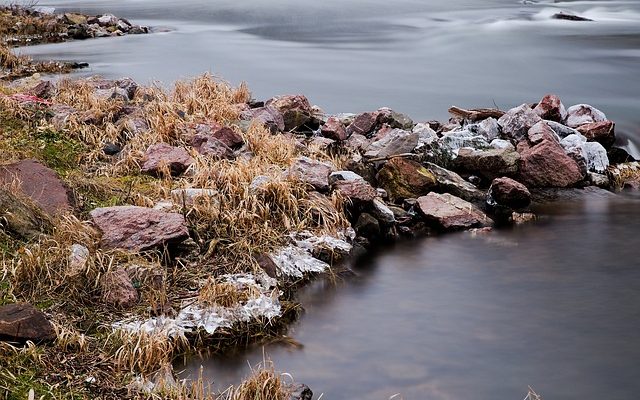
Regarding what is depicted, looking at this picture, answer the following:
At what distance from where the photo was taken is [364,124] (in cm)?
1340

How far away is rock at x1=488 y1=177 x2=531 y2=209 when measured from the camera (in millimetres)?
11048

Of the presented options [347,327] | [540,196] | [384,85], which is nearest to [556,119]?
[540,196]

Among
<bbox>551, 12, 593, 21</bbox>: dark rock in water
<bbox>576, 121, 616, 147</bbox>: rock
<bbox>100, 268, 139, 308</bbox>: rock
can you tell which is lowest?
<bbox>100, 268, 139, 308</bbox>: rock

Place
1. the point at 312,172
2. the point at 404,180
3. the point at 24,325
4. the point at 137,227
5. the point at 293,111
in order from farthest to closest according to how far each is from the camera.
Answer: the point at 293,111 < the point at 404,180 < the point at 312,172 < the point at 137,227 < the point at 24,325

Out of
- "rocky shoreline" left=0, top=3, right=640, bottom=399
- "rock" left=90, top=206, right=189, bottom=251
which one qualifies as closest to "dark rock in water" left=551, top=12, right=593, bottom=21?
"rocky shoreline" left=0, top=3, right=640, bottom=399

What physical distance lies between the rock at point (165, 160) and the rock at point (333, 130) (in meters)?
2.69

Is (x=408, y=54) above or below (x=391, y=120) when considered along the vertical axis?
above

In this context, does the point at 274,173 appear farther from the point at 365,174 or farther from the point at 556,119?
the point at 556,119

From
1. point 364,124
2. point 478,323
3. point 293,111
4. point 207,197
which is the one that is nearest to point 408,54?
point 364,124

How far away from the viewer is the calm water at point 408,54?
18953mm

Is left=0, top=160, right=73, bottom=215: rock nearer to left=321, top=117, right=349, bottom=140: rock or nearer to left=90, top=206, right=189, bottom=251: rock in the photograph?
left=90, top=206, right=189, bottom=251: rock

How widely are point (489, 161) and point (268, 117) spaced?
3.61m

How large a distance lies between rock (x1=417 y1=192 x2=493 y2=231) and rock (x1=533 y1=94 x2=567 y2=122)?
166 inches

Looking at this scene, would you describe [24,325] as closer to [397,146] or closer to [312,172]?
[312,172]
